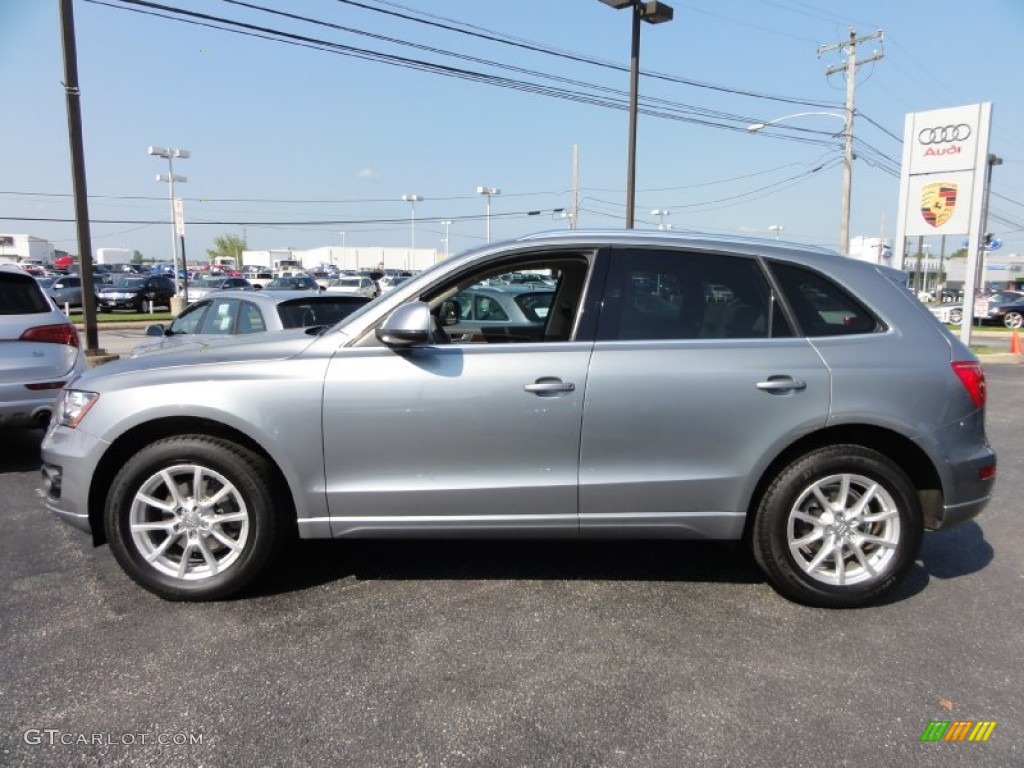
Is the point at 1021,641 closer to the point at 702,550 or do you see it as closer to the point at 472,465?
the point at 702,550

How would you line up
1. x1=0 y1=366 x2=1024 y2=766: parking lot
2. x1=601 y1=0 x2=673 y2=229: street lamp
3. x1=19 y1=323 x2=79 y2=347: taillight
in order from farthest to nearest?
x1=601 y1=0 x2=673 y2=229: street lamp < x1=19 y1=323 x2=79 y2=347: taillight < x1=0 y1=366 x2=1024 y2=766: parking lot

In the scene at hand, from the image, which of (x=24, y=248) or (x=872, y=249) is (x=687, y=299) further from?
(x=24, y=248)

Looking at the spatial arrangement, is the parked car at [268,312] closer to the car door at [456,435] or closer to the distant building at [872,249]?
the car door at [456,435]

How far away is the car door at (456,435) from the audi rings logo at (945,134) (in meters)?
16.0

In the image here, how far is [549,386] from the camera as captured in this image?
125 inches

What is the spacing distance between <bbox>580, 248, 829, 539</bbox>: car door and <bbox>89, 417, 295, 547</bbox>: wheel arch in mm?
1418

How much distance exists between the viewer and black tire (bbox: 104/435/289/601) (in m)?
3.25

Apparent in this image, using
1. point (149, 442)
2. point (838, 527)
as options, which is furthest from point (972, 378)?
point (149, 442)

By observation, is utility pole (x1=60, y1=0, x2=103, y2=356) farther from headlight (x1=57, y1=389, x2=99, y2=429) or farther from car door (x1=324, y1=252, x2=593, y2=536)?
car door (x1=324, y1=252, x2=593, y2=536)

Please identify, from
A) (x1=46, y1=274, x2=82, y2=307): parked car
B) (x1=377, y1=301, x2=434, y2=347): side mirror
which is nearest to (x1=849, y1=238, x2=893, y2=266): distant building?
(x1=377, y1=301, x2=434, y2=347): side mirror

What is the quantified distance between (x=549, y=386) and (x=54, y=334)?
4.78 m

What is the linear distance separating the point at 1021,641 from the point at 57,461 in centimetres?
447

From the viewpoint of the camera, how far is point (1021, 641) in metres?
3.09

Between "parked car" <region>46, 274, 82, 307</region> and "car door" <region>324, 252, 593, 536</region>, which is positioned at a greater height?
"parked car" <region>46, 274, 82, 307</region>
